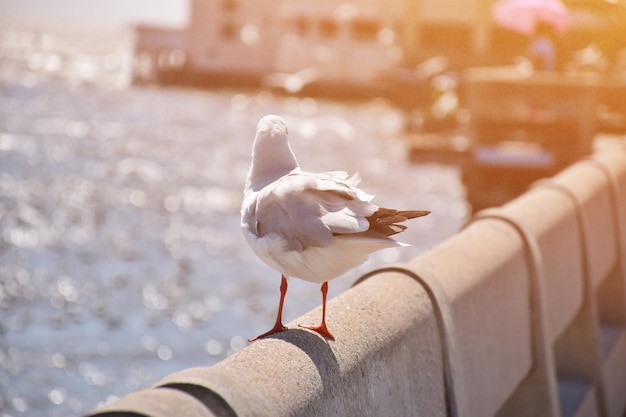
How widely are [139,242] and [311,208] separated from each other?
35657 mm

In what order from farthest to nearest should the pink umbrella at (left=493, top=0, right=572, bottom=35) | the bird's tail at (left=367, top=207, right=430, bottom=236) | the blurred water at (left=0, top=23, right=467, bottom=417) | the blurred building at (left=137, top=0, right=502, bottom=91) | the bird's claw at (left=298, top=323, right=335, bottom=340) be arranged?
the blurred building at (left=137, top=0, right=502, bottom=91), the blurred water at (left=0, top=23, right=467, bottom=417), the pink umbrella at (left=493, top=0, right=572, bottom=35), the bird's claw at (left=298, top=323, right=335, bottom=340), the bird's tail at (left=367, top=207, right=430, bottom=236)

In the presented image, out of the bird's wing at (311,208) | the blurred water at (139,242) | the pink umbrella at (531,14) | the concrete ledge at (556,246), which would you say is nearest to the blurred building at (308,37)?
the blurred water at (139,242)

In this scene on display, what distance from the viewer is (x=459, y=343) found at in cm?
475

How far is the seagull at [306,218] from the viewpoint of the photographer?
144 inches

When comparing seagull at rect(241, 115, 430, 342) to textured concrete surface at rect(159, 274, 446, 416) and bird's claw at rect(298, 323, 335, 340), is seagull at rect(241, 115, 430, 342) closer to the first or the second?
Result: bird's claw at rect(298, 323, 335, 340)

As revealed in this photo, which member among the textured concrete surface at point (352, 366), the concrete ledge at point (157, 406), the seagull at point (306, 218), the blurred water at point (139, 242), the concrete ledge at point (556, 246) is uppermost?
the seagull at point (306, 218)

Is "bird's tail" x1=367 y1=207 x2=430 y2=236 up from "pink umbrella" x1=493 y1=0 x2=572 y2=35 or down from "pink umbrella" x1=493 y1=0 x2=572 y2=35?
up

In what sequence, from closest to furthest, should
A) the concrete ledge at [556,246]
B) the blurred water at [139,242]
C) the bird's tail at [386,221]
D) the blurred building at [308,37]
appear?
the bird's tail at [386,221] < the concrete ledge at [556,246] < the blurred water at [139,242] < the blurred building at [308,37]

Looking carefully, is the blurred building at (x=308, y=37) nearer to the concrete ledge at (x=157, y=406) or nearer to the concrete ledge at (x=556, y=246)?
the concrete ledge at (x=556, y=246)

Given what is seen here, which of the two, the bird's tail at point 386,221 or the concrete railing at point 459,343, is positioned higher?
the bird's tail at point 386,221

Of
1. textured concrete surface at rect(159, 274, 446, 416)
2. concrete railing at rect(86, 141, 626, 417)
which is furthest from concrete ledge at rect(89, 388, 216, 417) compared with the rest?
textured concrete surface at rect(159, 274, 446, 416)

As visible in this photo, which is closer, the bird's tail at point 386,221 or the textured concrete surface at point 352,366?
the textured concrete surface at point 352,366

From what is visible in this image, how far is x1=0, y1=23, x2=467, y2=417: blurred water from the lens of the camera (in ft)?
74.7

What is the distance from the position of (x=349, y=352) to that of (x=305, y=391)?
0.44 m
